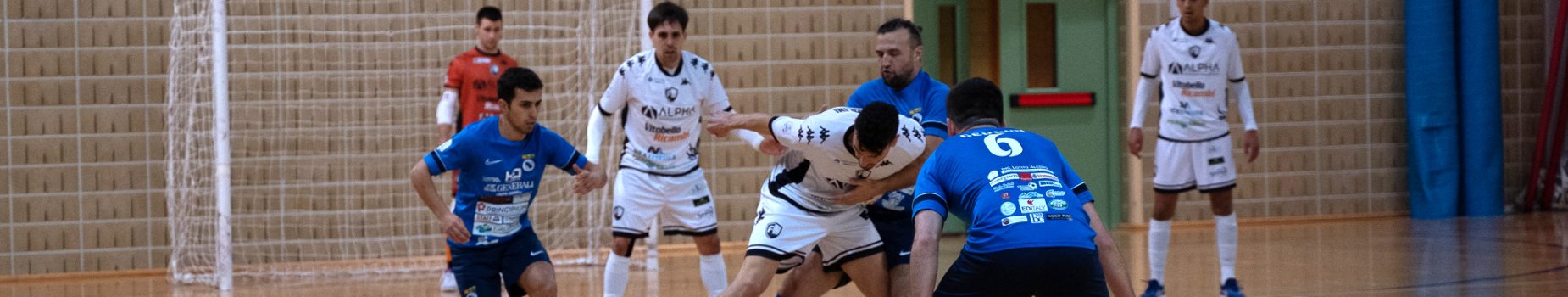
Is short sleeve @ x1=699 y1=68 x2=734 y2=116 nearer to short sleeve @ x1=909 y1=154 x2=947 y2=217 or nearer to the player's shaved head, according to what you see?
the player's shaved head

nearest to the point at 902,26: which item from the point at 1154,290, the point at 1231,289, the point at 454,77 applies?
the point at 1154,290

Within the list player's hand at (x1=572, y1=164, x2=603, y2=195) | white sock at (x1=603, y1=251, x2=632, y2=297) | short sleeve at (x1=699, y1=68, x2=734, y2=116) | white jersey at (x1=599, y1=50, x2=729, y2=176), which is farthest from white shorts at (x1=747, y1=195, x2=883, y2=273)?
short sleeve at (x1=699, y1=68, x2=734, y2=116)

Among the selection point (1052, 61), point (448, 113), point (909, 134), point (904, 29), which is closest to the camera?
point (909, 134)

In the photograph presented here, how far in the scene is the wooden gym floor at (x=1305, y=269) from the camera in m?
6.70

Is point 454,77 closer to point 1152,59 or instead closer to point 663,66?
point 663,66

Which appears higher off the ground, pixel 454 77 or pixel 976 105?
pixel 454 77

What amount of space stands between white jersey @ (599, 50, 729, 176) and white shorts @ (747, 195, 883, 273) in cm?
158

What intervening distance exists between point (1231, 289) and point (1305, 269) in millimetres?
1292

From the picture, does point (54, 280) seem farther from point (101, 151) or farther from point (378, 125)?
point (378, 125)

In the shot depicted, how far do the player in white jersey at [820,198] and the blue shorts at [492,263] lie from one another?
88 cm

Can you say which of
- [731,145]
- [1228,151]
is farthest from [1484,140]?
[731,145]

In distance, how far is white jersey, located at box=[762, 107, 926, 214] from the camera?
4.27 metres

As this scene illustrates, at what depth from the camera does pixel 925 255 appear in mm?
3477

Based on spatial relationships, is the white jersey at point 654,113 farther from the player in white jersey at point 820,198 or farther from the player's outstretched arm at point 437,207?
the player in white jersey at point 820,198
